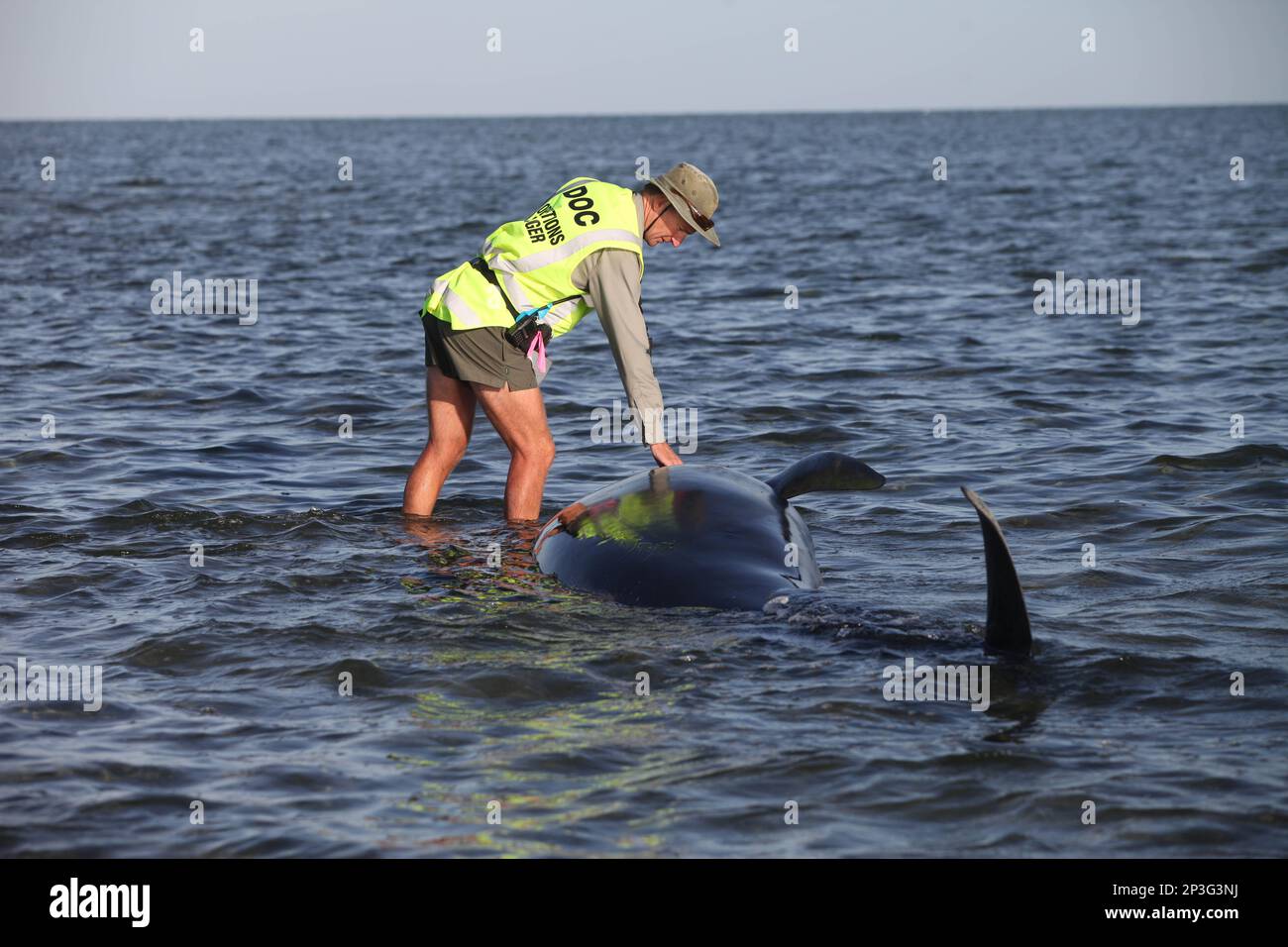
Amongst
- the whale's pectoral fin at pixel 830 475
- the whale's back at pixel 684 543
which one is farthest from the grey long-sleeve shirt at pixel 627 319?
the whale's pectoral fin at pixel 830 475

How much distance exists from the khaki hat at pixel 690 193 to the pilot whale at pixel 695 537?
124cm

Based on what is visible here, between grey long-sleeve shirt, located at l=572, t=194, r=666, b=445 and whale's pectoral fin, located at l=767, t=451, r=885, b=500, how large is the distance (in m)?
0.77

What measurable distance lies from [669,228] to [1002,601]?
2.61 m

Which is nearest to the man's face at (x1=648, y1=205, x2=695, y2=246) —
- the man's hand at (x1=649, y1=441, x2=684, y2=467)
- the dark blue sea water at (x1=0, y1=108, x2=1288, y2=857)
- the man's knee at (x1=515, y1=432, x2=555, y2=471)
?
the man's hand at (x1=649, y1=441, x2=684, y2=467)

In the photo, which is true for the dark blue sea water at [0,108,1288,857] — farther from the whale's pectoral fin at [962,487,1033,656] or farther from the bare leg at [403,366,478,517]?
the bare leg at [403,366,478,517]

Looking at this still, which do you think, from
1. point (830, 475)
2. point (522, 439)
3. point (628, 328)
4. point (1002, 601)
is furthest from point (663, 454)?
point (1002, 601)

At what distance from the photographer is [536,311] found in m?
7.71

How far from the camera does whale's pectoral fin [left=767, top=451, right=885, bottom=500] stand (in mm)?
7246

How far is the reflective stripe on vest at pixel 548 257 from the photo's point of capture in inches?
285

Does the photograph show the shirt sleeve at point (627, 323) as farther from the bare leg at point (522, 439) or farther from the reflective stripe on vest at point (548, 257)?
the bare leg at point (522, 439)

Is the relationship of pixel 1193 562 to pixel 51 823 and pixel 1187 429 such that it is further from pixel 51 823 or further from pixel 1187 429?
pixel 51 823

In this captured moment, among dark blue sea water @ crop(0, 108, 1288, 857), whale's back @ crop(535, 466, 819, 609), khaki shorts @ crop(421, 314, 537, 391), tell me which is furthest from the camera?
khaki shorts @ crop(421, 314, 537, 391)
